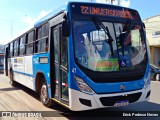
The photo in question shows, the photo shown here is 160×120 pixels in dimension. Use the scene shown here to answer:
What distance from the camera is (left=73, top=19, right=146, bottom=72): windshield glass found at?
592 centimetres

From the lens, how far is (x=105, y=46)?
6109 mm

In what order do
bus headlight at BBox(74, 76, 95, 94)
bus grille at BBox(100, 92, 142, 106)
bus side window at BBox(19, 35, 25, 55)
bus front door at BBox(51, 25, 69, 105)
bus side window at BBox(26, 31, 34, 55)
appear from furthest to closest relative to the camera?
bus side window at BBox(19, 35, 25, 55), bus side window at BBox(26, 31, 34, 55), bus front door at BBox(51, 25, 69, 105), bus grille at BBox(100, 92, 142, 106), bus headlight at BBox(74, 76, 95, 94)

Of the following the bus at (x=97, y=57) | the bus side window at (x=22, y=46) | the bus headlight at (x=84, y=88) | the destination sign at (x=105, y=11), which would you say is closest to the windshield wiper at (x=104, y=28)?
the bus at (x=97, y=57)

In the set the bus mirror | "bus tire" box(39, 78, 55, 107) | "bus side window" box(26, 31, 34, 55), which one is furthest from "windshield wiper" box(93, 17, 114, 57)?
"bus side window" box(26, 31, 34, 55)

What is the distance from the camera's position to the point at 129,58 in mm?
6383

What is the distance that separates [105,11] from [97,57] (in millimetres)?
1318

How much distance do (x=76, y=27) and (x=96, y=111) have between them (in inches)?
119

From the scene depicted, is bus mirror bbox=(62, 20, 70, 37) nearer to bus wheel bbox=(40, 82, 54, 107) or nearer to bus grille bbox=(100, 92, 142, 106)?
Result: bus grille bbox=(100, 92, 142, 106)

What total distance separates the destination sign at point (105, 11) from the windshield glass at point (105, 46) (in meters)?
0.24

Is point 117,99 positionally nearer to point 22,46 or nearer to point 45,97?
point 45,97

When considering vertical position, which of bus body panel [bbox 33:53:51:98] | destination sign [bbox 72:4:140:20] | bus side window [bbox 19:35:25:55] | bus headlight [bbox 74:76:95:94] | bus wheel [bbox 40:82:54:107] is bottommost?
bus wheel [bbox 40:82:54:107]

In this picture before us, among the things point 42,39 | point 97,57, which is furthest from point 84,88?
point 42,39

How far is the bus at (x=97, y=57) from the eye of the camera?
578cm

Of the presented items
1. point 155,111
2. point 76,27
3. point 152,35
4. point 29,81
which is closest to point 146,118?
point 155,111
